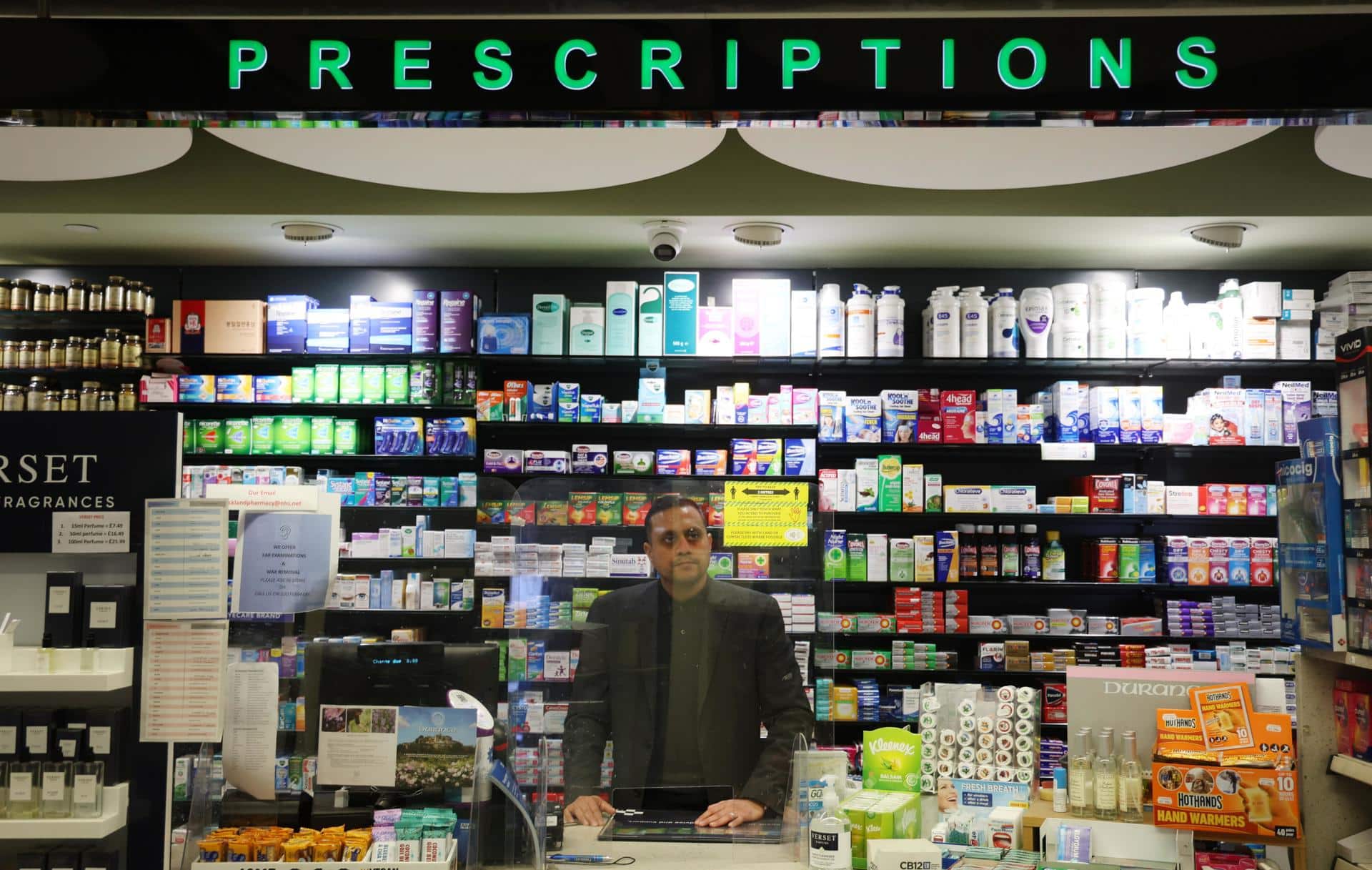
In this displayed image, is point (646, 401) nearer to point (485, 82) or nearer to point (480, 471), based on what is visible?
point (480, 471)

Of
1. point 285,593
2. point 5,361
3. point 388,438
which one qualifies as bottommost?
point 285,593

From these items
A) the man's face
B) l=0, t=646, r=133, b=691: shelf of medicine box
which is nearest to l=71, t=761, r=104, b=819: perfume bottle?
l=0, t=646, r=133, b=691: shelf of medicine box

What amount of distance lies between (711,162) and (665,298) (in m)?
0.88

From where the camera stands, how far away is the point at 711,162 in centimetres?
533

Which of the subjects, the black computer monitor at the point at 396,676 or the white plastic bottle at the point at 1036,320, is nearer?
the black computer monitor at the point at 396,676

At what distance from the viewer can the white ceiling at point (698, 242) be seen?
535cm

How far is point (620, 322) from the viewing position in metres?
5.96

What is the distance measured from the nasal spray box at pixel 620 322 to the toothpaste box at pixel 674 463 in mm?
582

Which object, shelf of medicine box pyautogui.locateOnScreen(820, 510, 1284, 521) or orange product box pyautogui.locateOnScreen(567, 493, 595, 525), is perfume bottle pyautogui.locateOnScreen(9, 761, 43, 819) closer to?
orange product box pyautogui.locateOnScreen(567, 493, 595, 525)

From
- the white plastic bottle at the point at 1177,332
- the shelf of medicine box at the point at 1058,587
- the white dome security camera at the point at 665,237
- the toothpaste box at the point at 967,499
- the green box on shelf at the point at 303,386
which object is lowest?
the shelf of medicine box at the point at 1058,587

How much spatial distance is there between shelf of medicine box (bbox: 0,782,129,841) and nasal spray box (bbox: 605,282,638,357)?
11.7 feet

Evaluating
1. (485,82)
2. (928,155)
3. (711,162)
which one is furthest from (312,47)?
(711,162)

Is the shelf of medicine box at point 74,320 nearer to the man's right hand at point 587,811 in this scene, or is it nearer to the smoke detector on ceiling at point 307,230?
the smoke detector on ceiling at point 307,230

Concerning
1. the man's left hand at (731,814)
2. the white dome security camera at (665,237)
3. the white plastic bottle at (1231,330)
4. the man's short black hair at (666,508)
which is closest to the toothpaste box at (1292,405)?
the white plastic bottle at (1231,330)
